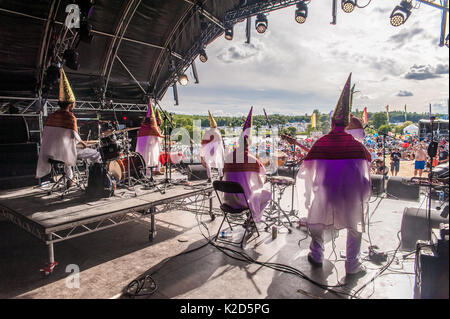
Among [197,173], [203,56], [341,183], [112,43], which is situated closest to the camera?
[341,183]

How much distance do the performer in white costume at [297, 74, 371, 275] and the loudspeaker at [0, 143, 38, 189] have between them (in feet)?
21.4

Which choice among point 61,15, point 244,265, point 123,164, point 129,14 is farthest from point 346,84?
point 61,15

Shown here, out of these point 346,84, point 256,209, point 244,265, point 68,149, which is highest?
point 346,84

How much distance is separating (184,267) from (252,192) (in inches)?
61.6

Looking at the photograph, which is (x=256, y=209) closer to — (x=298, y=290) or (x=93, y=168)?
(x=298, y=290)

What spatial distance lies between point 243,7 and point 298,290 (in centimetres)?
884

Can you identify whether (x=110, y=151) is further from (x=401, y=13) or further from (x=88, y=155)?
(x=401, y=13)

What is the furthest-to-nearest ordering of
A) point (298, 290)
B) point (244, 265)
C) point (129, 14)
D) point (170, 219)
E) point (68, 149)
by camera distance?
point (129, 14) → point (170, 219) → point (68, 149) → point (244, 265) → point (298, 290)

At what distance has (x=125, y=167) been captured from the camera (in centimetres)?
589

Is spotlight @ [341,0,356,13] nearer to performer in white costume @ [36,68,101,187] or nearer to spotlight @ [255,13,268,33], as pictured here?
spotlight @ [255,13,268,33]

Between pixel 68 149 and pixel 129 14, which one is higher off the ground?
pixel 129 14

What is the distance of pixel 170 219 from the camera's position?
5711 mm

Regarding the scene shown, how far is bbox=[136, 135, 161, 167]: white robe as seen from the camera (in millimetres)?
7203

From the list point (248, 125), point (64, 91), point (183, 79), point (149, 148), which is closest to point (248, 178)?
point (248, 125)
